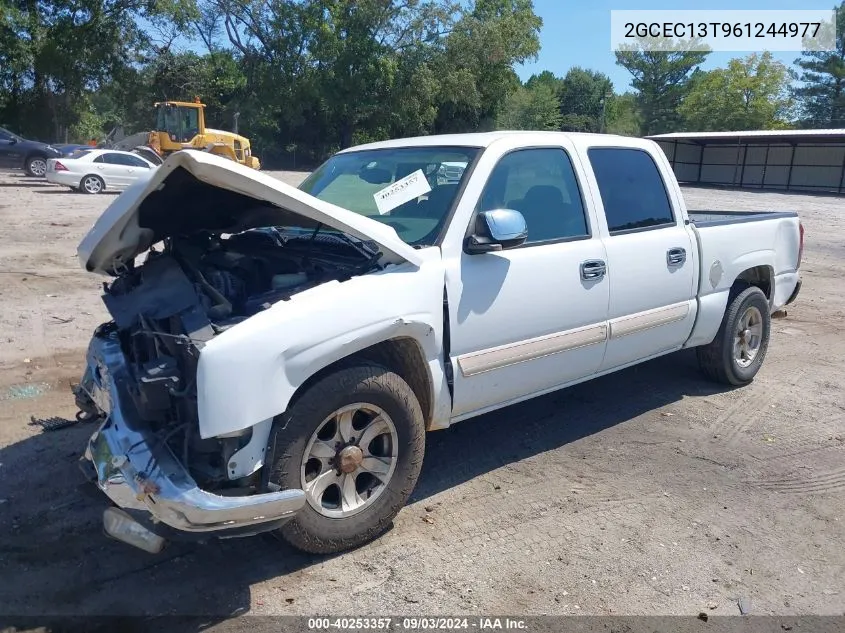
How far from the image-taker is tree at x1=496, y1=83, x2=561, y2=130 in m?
55.2

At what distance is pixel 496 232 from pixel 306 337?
1.21 metres

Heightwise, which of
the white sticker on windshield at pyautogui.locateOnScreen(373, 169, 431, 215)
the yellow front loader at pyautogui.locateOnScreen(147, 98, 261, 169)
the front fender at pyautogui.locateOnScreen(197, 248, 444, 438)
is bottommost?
the front fender at pyautogui.locateOnScreen(197, 248, 444, 438)

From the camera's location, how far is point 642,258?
491 cm

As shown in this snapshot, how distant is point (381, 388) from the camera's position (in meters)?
3.50

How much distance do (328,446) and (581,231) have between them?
2191 millimetres

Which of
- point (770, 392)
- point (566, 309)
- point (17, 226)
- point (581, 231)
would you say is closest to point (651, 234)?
point (581, 231)

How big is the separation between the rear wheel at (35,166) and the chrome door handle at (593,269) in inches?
1069

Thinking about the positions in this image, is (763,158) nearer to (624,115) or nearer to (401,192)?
(401,192)

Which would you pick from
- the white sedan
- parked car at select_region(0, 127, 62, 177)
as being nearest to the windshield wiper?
the white sedan

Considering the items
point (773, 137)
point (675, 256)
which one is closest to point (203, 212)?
point (675, 256)

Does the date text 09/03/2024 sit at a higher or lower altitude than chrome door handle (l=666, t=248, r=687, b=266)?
lower

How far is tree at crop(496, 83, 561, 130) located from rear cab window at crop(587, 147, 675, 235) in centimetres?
4922

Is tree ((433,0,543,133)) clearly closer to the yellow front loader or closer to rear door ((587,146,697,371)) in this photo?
the yellow front loader

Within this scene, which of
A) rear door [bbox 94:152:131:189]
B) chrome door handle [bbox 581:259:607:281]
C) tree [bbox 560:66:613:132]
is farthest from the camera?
tree [bbox 560:66:613:132]
